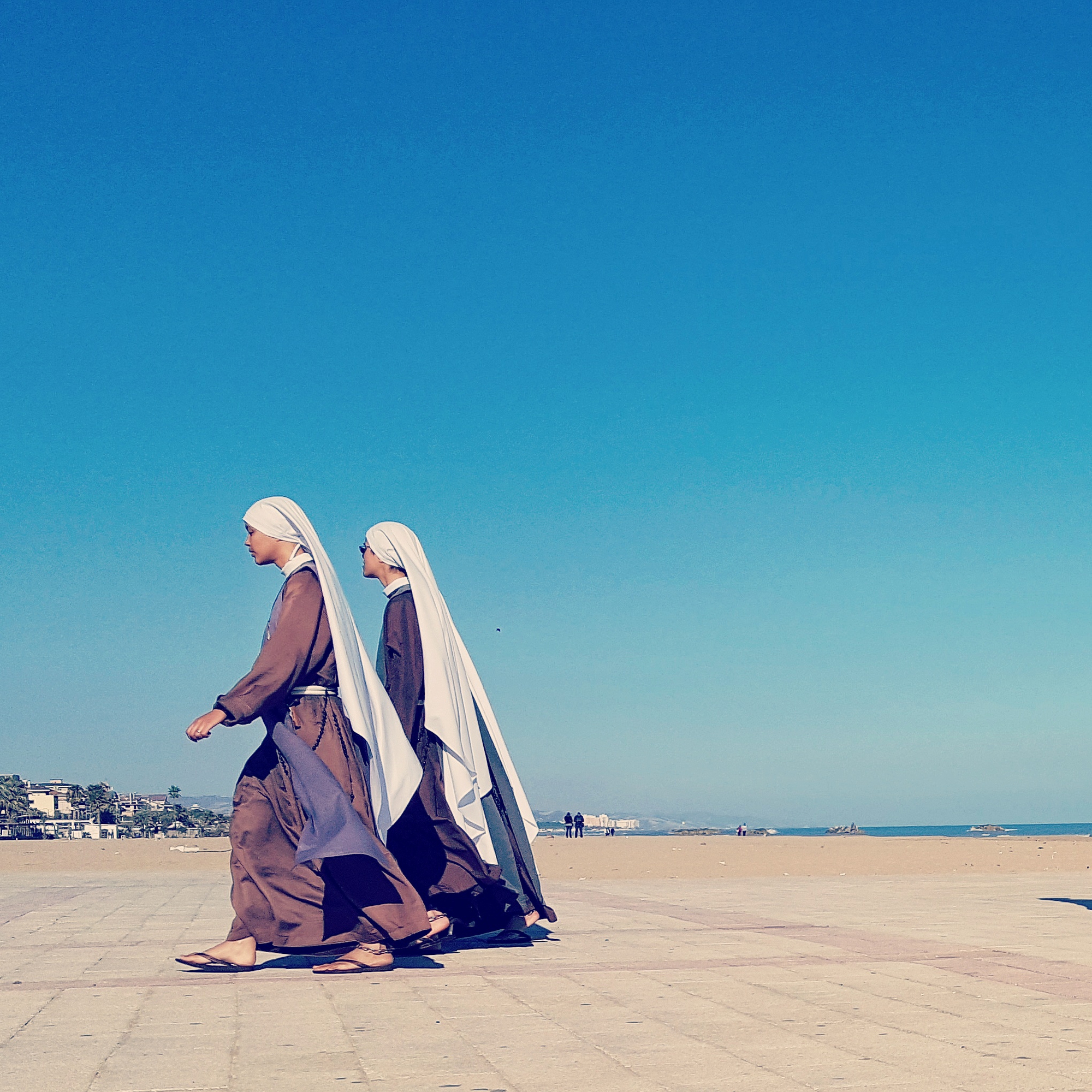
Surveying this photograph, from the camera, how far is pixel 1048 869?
62.8ft

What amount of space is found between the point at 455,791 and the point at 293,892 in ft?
4.44

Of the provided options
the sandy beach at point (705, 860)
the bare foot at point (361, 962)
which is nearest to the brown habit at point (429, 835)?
the bare foot at point (361, 962)

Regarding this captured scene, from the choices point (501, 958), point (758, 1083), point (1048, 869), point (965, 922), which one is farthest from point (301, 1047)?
point (1048, 869)

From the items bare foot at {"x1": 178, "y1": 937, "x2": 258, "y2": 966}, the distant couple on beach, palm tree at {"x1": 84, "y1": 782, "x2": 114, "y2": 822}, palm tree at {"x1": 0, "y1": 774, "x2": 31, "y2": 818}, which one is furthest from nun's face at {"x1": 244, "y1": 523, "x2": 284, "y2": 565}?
palm tree at {"x1": 84, "y1": 782, "x2": 114, "y2": 822}

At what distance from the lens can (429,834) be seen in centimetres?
746

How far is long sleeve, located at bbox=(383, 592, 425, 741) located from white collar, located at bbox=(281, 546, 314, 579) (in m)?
0.97

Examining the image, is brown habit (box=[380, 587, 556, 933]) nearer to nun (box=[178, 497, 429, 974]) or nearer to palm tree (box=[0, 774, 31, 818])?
nun (box=[178, 497, 429, 974])

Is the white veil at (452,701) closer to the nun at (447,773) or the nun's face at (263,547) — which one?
the nun at (447,773)

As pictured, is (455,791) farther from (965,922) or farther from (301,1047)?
(965,922)

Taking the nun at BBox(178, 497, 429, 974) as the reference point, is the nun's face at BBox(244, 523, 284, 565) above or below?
above

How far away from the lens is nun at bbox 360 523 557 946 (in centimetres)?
743

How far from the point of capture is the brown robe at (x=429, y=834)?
7430mm

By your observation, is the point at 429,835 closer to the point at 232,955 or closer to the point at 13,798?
the point at 232,955

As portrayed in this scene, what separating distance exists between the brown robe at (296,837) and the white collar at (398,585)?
1.14 metres
